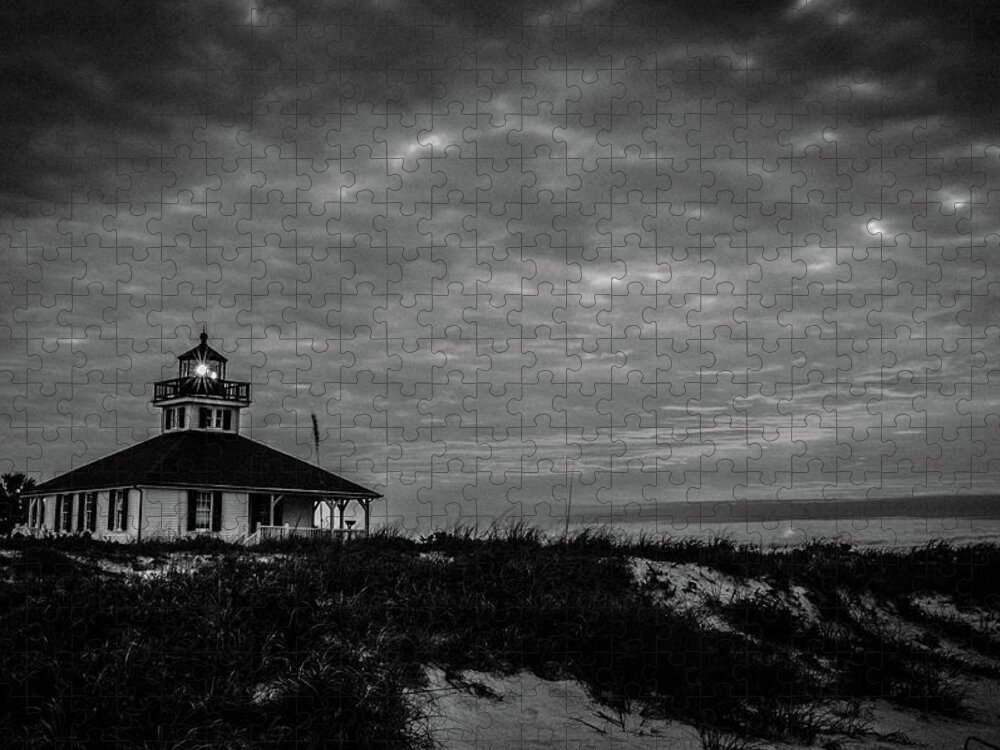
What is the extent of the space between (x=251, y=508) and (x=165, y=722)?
1643 inches

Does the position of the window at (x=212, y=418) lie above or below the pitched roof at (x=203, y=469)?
above

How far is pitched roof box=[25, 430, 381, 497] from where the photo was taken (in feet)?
157

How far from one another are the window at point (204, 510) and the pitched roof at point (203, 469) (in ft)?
2.38

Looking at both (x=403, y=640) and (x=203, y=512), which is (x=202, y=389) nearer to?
(x=203, y=512)

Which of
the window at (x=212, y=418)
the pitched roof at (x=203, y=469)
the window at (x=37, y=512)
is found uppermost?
the window at (x=212, y=418)

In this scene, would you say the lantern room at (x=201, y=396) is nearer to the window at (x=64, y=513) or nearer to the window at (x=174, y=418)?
the window at (x=174, y=418)

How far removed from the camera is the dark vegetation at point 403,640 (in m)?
9.27

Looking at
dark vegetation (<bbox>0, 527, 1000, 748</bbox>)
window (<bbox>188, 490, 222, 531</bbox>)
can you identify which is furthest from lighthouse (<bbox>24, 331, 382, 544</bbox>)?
dark vegetation (<bbox>0, 527, 1000, 748</bbox>)

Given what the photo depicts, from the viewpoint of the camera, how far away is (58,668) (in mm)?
9555

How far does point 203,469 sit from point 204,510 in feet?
7.58

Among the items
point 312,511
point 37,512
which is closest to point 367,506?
point 312,511

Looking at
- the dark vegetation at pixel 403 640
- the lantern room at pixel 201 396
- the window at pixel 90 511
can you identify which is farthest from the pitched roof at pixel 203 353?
the dark vegetation at pixel 403 640

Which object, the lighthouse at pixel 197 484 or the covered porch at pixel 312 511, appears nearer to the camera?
the lighthouse at pixel 197 484

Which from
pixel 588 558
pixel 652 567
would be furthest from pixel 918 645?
pixel 588 558
